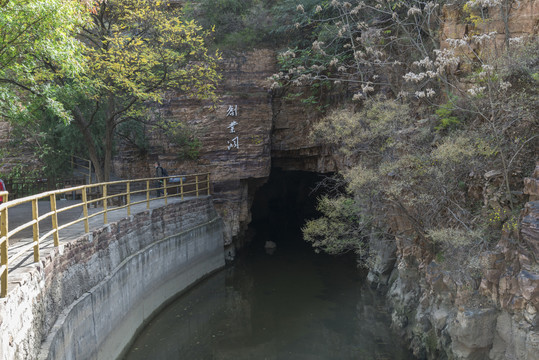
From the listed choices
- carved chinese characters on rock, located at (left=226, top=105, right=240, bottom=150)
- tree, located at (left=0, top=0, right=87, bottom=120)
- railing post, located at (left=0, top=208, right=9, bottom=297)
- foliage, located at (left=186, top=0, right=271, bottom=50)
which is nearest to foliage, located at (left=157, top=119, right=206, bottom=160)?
carved chinese characters on rock, located at (left=226, top=105, right=240, bottom=150)

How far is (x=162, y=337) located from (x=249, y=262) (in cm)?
792

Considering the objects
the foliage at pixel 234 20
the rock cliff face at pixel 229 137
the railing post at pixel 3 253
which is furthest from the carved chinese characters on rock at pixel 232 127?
the railing post at pixel 3 253

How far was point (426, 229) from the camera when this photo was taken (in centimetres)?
959

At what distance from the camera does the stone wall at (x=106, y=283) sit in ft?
18.1

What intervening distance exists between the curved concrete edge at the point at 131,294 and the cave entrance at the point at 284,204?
26.1 ft

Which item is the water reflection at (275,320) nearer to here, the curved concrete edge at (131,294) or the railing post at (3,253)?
the curved concrete edge at (131,294)

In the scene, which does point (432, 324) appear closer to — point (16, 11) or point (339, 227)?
point (339, 227)

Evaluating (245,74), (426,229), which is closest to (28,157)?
(245,74)

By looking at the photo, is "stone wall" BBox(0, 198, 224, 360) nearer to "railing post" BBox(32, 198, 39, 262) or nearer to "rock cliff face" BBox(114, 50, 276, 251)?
"railing post" BBox(32, 198, 39, 262)

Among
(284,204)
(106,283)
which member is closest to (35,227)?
(106,283)

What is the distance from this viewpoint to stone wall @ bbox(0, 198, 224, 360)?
5.52 m

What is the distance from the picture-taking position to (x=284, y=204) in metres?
28.5

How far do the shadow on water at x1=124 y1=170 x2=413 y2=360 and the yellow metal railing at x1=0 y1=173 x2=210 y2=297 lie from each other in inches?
139

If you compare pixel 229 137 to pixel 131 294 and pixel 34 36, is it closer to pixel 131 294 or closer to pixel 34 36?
pixel 131 294
